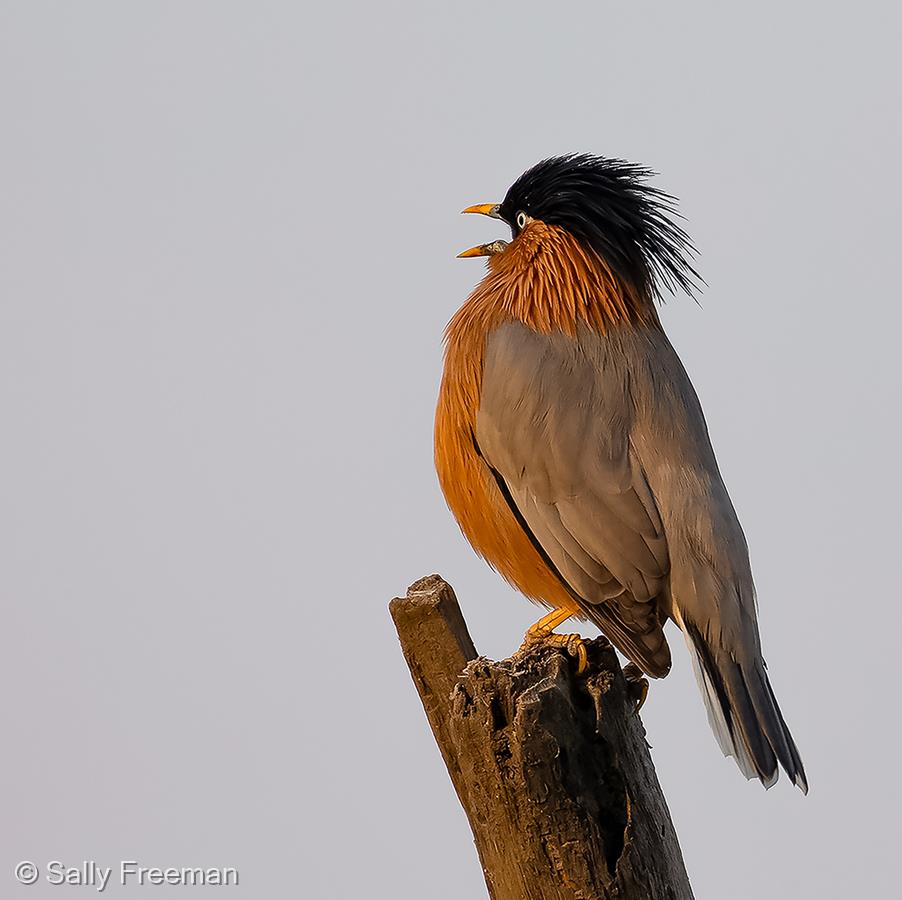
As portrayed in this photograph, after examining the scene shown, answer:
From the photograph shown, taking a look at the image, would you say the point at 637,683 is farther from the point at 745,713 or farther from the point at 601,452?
the point at 601,452

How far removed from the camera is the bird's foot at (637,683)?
3.95 metres

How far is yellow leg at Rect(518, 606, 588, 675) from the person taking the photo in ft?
12.0

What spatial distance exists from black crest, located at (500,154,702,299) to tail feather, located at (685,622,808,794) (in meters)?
1.41

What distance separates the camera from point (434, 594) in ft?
12.1

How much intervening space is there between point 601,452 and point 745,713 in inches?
36.3

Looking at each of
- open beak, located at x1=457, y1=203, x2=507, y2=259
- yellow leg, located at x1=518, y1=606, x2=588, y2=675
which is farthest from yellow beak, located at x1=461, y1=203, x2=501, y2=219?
yellow leg, located at x1=518, y1=606, x2=588, y2=675

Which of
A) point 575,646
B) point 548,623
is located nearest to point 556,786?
point 575,646

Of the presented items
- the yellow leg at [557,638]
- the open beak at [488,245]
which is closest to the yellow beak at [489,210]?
the open beak at [488,245]

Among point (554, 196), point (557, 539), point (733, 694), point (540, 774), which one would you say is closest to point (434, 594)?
point (557, 539)

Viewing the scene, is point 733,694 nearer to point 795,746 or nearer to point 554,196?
point 795,746

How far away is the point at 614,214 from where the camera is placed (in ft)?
14.6

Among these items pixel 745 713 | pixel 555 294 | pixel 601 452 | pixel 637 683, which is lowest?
pixel 745 713

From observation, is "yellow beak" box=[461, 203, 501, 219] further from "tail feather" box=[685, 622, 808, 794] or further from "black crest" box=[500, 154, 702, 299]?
"tail feather" box=[685, 622, 808, 794]

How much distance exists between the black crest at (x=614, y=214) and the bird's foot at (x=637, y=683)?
141 cm
